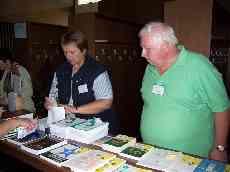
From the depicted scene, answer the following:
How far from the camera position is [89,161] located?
135 cm

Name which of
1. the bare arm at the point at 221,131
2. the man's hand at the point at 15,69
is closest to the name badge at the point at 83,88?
the bare arm at the point at 221,131

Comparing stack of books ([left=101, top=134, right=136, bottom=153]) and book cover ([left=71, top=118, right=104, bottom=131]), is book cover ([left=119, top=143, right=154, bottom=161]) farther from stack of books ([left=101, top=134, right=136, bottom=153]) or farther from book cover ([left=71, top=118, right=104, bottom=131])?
book cover ([left=71, top=118, right=104, bottom=131])

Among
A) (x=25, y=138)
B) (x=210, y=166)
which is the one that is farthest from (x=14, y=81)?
(x=210, y=166)

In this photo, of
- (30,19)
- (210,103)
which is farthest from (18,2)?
(210,103)

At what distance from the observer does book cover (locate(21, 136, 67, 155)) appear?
153 cm

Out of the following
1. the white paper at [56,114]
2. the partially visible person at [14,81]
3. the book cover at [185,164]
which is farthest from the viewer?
the partially visible person at [14,81]

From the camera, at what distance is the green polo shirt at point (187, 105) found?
171 centimetres

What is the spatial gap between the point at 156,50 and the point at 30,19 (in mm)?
3729

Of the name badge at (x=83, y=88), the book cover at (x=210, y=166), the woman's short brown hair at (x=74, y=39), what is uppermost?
the woman's short brown hair at (x=74, y=39)

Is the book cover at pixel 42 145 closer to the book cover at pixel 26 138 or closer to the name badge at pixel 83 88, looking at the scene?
the book cover at pixel 26 138

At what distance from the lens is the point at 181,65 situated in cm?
179

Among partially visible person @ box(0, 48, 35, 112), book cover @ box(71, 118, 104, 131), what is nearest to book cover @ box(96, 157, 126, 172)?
book cover @ box(71, 118, 104, 131)

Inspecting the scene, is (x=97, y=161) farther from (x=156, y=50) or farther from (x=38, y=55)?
(x=38, y=55)

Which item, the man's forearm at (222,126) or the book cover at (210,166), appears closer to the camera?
the book cover at (210,166)
